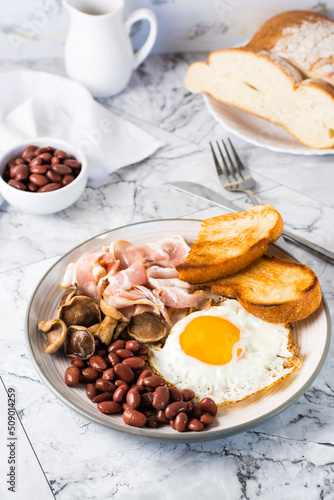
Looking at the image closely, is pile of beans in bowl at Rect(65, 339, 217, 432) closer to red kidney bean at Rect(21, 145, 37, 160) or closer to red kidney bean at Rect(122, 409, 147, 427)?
red kidney bean at Rect(122, 409, 147, 427)

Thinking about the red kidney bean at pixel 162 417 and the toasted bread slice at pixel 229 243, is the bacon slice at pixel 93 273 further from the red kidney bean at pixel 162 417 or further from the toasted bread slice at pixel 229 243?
the red kidney bean at pixel 162 417

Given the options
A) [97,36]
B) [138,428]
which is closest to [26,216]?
[97,36]

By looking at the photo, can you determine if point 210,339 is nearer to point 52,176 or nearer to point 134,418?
point 134,418

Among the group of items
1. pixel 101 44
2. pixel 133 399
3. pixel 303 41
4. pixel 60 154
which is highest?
pixel 303 41

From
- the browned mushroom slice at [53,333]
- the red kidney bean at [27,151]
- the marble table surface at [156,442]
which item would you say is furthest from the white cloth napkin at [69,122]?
the browned mushroom slice at [53,333]

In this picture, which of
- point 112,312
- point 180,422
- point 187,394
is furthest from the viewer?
point 112,312

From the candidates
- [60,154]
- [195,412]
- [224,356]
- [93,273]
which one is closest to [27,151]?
[60,154]

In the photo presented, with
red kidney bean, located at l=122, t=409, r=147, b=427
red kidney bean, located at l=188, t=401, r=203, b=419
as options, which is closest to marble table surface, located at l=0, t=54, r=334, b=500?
red kidney bean, located at l=122, t=409, r=147, b=427

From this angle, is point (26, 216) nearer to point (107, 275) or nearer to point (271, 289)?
point (107, 275)
